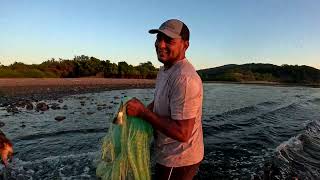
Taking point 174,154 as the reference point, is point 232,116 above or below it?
below

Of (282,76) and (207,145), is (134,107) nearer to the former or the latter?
(207,145)

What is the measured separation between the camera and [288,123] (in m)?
22.7

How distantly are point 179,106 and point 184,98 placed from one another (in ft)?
0.34

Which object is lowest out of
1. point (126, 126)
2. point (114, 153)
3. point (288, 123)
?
point (288, 123)

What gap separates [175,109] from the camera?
159 inches

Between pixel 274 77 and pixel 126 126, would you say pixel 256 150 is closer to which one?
pixel 126 126

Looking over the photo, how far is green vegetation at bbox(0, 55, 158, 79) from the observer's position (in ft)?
207

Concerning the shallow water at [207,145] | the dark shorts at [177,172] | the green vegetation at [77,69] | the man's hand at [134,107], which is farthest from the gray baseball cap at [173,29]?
the green vegetation at [77,69]

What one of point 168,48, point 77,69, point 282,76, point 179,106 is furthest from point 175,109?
point 282,76

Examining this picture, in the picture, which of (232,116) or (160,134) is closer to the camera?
(160,134)

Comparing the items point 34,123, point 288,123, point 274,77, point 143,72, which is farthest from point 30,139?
point 274,77

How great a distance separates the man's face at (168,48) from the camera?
14.0 feet

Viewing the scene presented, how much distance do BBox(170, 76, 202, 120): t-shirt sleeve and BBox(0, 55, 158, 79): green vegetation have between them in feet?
188

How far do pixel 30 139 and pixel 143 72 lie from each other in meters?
82.5
